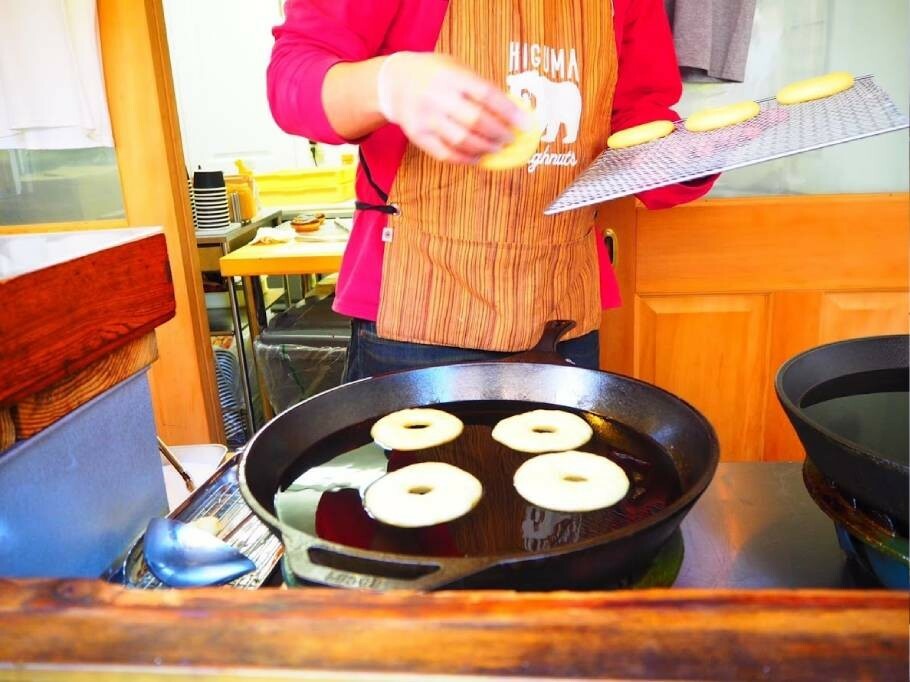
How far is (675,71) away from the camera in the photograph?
1.55 metres

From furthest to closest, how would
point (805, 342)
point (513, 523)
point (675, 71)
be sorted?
point (805, 342) → point (675, 71) → point (513, 523)

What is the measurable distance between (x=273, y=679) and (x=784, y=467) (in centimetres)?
82

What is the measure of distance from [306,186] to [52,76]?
189cm

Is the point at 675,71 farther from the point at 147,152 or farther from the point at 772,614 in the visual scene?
the point at 147,152

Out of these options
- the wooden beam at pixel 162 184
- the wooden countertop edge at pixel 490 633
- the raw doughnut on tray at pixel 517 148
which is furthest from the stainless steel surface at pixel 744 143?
the wooden beam at pixel 162 184

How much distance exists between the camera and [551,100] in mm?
1283

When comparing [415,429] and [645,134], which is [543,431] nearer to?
[415,429]

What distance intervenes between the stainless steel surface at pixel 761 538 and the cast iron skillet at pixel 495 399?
6cm

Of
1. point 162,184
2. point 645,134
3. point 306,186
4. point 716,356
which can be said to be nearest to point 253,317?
point 162,184

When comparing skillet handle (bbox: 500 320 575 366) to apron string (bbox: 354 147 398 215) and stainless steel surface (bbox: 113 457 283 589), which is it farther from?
stainless steel surface (bbox: 113 457 283 589)

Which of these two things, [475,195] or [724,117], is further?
[475,195]

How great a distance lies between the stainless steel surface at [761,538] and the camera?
76 cm

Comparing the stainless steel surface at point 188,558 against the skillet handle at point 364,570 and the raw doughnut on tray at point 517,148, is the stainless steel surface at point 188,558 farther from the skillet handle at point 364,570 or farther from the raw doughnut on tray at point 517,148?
the raw doughnut on tray at point 517,148

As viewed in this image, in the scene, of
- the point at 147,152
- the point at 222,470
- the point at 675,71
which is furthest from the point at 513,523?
the point at 147,152
